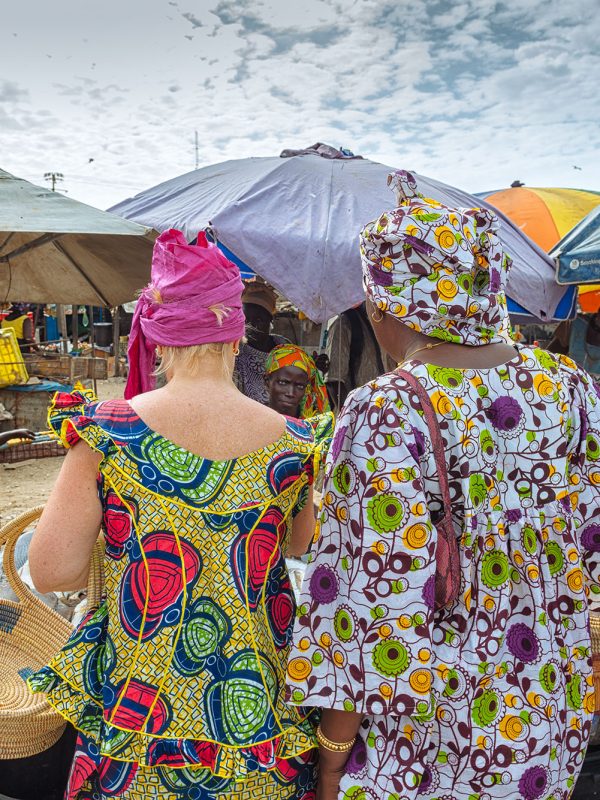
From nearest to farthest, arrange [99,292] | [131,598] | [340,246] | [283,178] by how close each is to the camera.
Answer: [131,598], [340,246], [283,178], [99,292]

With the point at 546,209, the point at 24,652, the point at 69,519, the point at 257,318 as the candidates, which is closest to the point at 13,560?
the point at 24,652

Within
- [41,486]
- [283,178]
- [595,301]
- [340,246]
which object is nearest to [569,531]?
[340,246]

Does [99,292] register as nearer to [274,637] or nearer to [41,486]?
[274,637]

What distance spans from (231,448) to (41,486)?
675 cm

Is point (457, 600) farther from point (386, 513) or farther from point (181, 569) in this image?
point (181, 569)

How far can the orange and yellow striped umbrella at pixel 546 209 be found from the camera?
19.0ft

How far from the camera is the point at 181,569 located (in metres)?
1.32

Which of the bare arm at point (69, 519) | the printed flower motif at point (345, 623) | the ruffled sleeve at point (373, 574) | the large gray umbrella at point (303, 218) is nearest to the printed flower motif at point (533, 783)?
the ruffled sleeve at point (373, 574)

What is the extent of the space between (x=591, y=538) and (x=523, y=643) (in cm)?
34

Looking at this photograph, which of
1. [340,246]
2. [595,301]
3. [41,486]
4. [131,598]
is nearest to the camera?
[131,598]

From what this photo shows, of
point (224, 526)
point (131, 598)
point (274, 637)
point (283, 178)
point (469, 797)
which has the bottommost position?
point (469, 797)

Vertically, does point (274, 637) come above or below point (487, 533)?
below

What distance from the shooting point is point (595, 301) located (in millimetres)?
6402

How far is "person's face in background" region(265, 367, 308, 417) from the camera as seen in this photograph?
3.37m
